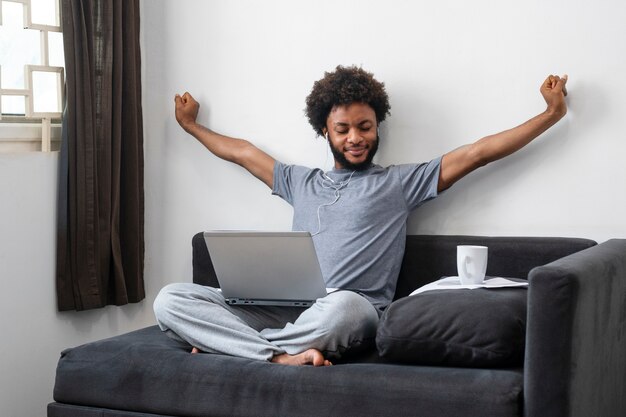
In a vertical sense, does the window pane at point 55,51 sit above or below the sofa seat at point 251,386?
above

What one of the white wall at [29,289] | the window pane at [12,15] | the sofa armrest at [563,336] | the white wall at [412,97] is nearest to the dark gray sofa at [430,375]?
the sofa armrest at [563,336]

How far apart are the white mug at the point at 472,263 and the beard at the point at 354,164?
617mm

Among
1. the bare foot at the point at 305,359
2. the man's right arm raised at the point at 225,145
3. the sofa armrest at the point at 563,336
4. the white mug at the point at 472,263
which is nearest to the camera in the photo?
the sofa armrest at the point at 563,336

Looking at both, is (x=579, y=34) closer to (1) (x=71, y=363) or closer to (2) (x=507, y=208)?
(2) (x=507, y=208)

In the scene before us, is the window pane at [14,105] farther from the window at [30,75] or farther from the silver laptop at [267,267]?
the silver laptop at [267,267]

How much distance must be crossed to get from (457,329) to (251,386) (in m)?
0.55

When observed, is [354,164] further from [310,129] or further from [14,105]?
[14,105]

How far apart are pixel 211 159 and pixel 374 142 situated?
752 millimetres

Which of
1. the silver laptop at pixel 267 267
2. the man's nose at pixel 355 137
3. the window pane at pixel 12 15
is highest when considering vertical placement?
the window pane at pixel 12 15

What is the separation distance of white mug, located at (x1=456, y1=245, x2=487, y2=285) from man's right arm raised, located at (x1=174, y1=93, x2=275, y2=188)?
0.95m

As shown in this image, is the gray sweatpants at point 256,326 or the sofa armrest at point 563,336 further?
the gray sweatpants at point 256,326

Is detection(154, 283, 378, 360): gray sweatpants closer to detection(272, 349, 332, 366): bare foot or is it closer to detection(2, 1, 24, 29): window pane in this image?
detection(272, 349, 332, 366): bare foot

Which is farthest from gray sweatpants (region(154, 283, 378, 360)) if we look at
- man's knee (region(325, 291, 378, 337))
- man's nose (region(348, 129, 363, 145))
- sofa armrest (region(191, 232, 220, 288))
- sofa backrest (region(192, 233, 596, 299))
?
man's nose (region(348, 129, 363, 145))

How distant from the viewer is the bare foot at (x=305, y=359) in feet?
7.39
